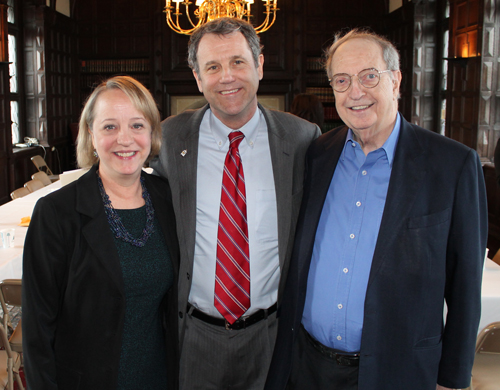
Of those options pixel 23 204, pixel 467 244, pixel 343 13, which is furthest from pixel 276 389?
pixel 343 13

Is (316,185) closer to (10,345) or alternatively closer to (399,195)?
(399,195)

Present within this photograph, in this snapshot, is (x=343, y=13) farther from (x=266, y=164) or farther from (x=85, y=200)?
(x=85, y=200)

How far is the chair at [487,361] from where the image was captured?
2.34 meters

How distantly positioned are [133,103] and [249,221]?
0.73 meters

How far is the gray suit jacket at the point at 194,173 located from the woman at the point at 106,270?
4.9 inches

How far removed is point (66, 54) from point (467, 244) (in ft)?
34.5

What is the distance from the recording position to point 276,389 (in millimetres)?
2020

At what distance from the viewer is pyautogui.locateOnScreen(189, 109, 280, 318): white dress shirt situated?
215 centimetres

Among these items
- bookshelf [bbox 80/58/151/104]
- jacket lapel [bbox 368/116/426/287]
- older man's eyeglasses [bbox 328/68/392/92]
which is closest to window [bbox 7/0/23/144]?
bookshelf [bbox 80/58/151/104]

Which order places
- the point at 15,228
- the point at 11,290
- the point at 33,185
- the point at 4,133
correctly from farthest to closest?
1. the point at 4,133
2. the point at 33,185
3. the point at 15,228
4. the point at 11,290

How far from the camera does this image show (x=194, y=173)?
7.14 ft

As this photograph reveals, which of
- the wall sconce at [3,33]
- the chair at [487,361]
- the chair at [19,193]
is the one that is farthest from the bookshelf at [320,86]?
the chair at [487,361]

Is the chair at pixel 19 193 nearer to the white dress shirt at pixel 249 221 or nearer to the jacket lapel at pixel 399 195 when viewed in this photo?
the white dress shirt at pixel 249 221

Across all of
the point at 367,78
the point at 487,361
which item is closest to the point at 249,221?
the point at 367,78
